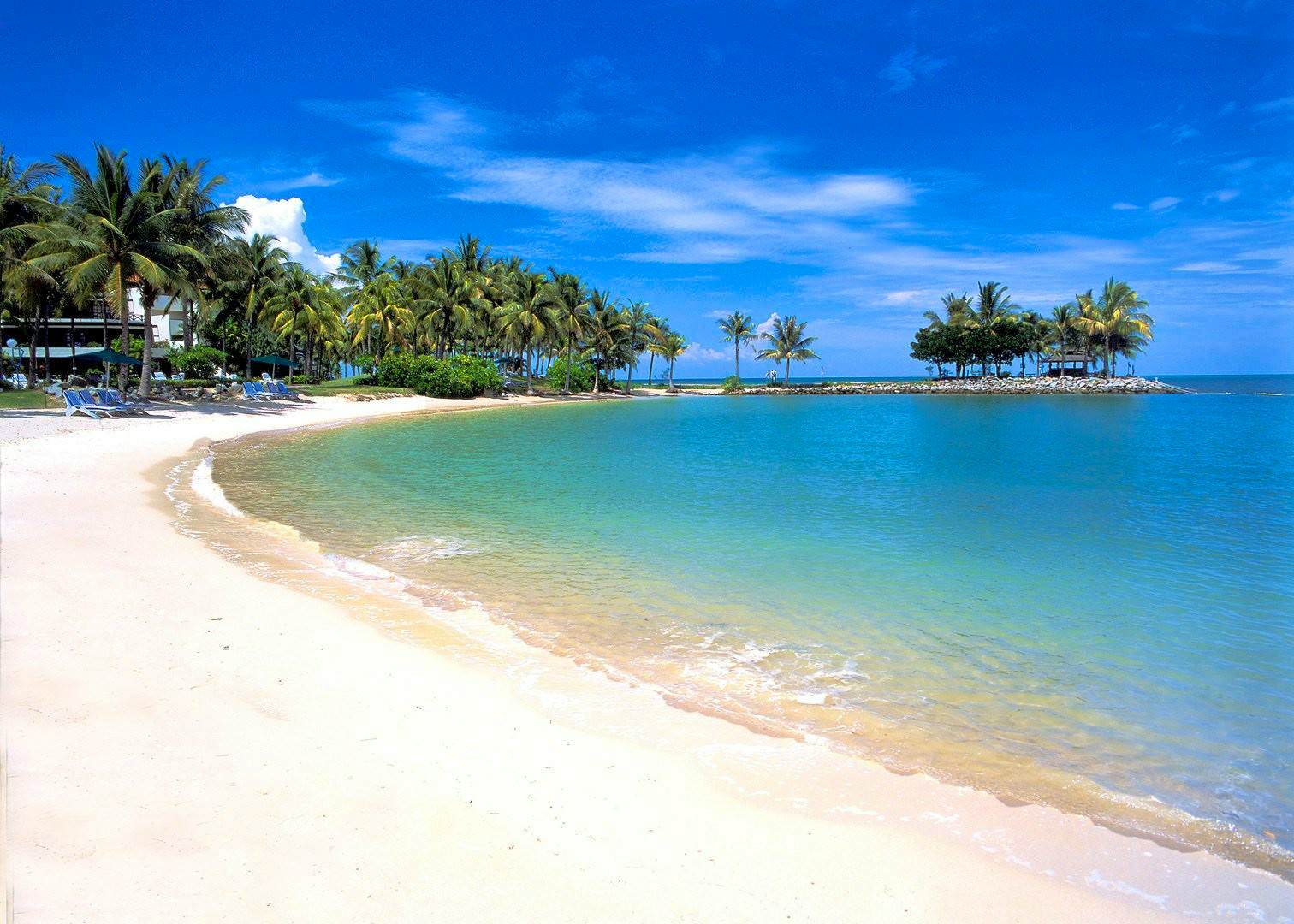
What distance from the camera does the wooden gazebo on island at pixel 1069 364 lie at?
91.6 meters

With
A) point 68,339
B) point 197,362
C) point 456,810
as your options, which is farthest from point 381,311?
point 456,810

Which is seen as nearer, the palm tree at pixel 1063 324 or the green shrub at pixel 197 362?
the green shrub at pixel 197 362

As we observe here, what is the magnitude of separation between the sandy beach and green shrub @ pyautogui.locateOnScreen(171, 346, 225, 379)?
4571 centimetres

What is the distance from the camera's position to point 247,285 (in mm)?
45531

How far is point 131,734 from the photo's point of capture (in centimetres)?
425

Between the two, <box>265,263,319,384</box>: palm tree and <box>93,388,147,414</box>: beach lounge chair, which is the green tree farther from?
<box>93,388,147,414</box>: beach lounge chair

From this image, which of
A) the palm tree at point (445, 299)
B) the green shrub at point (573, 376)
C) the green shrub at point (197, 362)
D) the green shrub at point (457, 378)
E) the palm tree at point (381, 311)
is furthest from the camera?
the green shrub at point (573, 376)

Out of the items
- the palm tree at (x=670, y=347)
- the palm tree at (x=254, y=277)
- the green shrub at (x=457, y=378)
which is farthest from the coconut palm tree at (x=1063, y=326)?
the palm tree at (x=254, y=277)

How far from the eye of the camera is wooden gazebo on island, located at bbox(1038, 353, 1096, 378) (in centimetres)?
9162

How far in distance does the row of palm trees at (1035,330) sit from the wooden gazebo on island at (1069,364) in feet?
1.95

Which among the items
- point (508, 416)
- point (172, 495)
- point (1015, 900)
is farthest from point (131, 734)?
point (508, 416)

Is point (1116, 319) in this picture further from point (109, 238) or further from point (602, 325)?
point (109, 238)

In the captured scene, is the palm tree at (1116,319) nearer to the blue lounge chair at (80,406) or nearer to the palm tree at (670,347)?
the palm tree at (670,347)

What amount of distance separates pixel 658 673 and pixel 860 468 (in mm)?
16385
